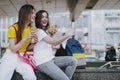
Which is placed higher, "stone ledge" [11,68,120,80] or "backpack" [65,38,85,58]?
"backpack" [65,38,85,58]

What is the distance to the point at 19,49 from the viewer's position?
4.07 metres

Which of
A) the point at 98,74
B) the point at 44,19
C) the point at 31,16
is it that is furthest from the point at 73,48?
the point at 31,16

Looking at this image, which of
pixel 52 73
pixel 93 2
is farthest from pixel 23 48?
pixel 93 2

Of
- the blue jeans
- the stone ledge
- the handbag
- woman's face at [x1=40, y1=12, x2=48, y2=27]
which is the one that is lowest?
the stone ledge

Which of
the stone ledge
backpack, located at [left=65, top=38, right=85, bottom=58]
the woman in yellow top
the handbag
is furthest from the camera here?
backpack, located at [left=65, top=38, right=85, bottom=58]

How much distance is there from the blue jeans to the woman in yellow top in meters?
0.19

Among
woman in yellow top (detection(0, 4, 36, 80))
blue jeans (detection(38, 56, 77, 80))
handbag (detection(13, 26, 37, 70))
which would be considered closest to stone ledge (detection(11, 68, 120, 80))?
blue jeans (detection(38, 56, 77, 80))

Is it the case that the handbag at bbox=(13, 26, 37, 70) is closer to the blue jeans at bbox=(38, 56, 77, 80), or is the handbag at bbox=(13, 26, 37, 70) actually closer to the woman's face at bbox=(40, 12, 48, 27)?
the blue jeans at bbox=(38, 56, 77, 80)

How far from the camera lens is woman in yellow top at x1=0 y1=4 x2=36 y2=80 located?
3.96 metres

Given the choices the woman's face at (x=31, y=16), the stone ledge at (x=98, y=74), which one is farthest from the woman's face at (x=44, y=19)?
the stone ledge at (x=98, y=74)

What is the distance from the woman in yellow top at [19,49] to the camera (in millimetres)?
3961

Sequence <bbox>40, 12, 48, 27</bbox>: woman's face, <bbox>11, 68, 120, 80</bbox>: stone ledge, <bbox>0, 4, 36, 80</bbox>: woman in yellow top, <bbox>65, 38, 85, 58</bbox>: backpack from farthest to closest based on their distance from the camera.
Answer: <bbox>65, 38, 85, 58</bbox>: backpack < <bbox>11, 68, 120, 80</bbox>: stone ledge < <bbox>40, 12, 48, 27</bbox>: woman's face < <bbox>0, 4, 36, 80</bbox>: woman in yellow top

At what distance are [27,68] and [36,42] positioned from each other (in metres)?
0.34

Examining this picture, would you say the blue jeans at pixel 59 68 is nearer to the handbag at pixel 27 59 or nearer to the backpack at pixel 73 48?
the handbag at pixel 27 59
